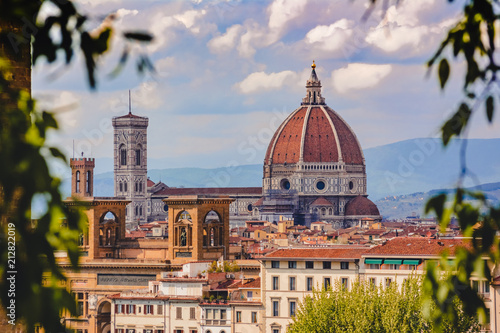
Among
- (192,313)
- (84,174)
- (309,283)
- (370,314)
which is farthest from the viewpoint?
(84,174)

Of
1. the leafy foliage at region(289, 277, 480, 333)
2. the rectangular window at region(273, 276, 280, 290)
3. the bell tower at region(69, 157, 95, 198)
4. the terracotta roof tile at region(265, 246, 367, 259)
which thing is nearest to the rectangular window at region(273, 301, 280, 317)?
the rectangular window at region(273, 276, 280, 290)

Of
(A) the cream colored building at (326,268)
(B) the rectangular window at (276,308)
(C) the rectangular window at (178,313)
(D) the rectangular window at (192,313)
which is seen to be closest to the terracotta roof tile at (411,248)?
(A) the cream colored building at (326,268)

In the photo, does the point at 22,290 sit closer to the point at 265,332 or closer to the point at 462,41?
the point at 462,41

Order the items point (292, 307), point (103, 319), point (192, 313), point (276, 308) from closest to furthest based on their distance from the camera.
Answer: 1. point (292, 307)
2. point (276, 308)
3. point (192, 313)
4. point (103, 319)

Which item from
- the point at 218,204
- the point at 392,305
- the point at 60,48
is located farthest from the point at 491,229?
the point at 218,204

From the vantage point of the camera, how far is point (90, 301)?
76.4 metres

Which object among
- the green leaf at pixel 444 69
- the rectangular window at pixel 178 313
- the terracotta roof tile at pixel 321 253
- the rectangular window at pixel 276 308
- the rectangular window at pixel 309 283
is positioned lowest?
the rectangular window at pixel 178 313

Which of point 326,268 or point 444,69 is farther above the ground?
point 444,69

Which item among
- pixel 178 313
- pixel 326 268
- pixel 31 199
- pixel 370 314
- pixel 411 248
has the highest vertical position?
pixel 31 199

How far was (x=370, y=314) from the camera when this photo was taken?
51.2m

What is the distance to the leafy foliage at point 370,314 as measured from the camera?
5062 cm

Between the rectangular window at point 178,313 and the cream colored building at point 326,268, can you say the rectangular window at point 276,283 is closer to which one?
the cream colored building at point 326,268

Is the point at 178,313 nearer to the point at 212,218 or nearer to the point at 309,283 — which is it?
the point at 309,283

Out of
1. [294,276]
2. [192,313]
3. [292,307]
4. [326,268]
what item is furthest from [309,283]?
[192,313]
